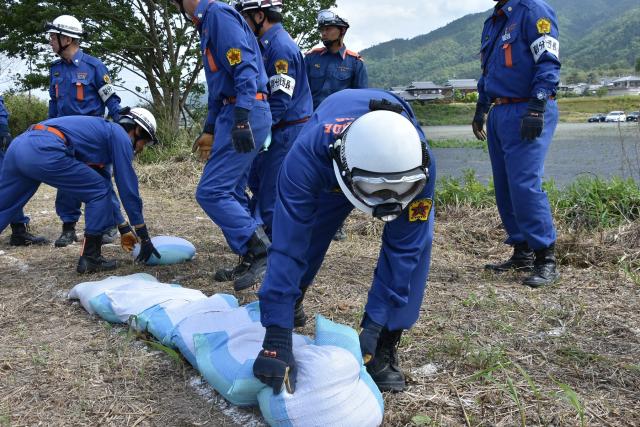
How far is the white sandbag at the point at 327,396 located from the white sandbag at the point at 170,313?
2.62 ft

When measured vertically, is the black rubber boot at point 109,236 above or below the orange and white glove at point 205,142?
below

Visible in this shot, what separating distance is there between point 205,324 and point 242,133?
1.33m

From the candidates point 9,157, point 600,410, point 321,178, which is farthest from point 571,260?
point 9,157

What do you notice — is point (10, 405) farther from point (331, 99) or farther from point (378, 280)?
point (331, 99)

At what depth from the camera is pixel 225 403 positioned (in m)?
2.24

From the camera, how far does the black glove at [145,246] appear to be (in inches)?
158

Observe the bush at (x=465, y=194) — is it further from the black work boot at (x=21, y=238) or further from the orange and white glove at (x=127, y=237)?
the black work boot at (x=21, y=238)

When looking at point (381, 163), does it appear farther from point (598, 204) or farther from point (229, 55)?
point (598, 204)

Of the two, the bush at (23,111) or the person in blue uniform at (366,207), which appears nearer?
the person in blue uniform at (366,207)

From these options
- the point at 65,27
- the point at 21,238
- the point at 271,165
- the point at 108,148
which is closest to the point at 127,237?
the point at 108,148

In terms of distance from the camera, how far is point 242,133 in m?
3.45

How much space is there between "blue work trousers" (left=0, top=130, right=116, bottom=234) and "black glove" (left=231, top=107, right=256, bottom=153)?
1268 mm

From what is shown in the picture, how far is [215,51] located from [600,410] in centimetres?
289

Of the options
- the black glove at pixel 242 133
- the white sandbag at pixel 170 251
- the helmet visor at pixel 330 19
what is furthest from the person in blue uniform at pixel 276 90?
the helmet visor at pixel 330 19
